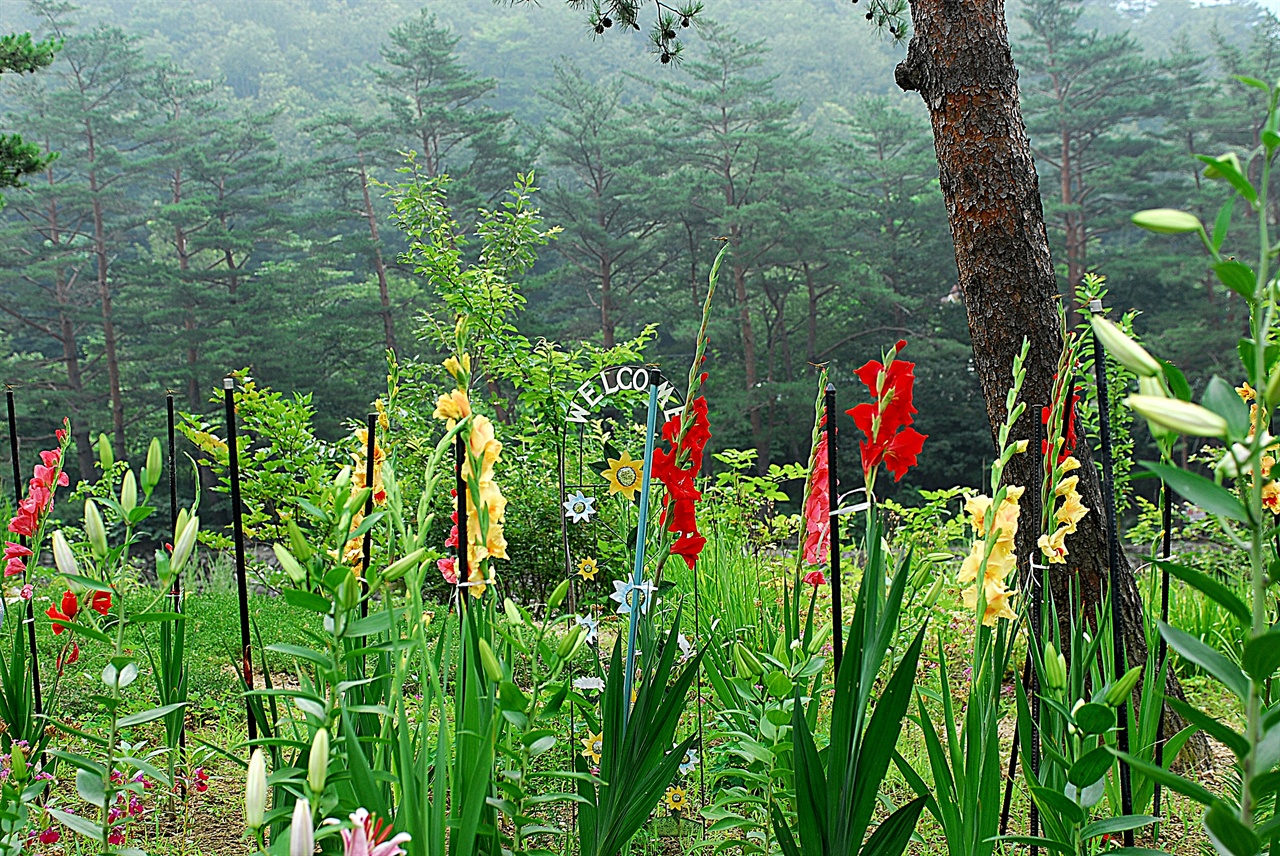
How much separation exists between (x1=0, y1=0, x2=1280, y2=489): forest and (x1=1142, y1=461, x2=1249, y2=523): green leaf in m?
14.3

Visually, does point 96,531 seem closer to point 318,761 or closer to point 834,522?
point 318,761

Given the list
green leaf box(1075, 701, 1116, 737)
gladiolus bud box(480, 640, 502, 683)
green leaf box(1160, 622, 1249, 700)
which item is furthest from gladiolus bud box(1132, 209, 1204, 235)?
gladiolus bud box(480, 640, 502, 683)

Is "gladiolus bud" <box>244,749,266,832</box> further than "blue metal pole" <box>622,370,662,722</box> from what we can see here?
No

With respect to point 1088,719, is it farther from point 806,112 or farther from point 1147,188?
point 806,112

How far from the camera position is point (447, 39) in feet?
57.3

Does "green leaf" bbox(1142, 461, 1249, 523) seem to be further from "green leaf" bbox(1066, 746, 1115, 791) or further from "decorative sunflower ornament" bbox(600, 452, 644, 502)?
"decorative sunflower ornament" bbox(600, 452, 644, 502)

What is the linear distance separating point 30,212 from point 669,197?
1139cm

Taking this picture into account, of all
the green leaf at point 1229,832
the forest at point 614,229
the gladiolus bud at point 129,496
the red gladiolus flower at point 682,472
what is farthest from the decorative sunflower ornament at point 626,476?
the forest at point 614,229

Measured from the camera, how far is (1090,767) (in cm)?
90

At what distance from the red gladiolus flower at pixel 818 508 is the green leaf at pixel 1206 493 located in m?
0.69

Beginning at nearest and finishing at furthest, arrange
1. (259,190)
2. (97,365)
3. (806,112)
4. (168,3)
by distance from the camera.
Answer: (97,365) → (259,190) → (806,112) → (168,3)

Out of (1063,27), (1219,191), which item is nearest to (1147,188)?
(1219,191)

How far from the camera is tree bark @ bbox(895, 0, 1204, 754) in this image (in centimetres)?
193

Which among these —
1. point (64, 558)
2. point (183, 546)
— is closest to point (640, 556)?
point (183, 546)
